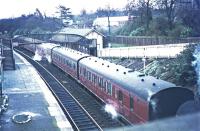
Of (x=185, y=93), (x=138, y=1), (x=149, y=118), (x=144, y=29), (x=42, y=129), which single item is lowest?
(x=42, y=129)

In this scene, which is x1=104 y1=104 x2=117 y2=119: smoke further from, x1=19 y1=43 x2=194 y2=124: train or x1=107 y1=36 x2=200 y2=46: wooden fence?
x1=107 y1=36 x2=200 y2=46: wooden fence

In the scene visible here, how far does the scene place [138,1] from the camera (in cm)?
6219

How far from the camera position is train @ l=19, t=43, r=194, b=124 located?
14.5 m

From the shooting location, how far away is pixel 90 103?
24.3m

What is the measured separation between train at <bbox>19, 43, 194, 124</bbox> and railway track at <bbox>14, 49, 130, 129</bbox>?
65cm

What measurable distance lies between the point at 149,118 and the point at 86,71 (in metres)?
12.7

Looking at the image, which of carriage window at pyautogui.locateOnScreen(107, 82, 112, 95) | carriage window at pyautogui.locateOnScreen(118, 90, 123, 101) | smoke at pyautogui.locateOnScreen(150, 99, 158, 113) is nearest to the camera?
smoke at pyautogui.locateOnScreen(150, 99, 158, 113)

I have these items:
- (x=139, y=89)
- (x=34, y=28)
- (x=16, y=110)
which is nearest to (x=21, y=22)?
(x=34, y=28)

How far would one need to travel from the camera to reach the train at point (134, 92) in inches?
570

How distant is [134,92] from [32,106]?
362 inches

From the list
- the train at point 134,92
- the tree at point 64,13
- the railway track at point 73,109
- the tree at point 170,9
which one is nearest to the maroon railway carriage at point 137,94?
the train at point 134,92

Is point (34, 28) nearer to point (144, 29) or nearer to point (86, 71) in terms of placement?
point (144, 29)

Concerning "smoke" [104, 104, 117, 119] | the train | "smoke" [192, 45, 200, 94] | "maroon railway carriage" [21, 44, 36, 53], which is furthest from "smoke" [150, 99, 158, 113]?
"maroon railway carriage" [21, 44, 36, 53]

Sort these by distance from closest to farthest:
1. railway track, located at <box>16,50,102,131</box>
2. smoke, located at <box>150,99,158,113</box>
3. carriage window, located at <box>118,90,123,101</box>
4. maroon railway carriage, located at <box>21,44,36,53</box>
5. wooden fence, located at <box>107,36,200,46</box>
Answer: smoke, located at <box>150,99,158,113</box> → carriage window, located at <box>118,90,123,101</box> → railway track, located at <box>16,50,102,131</box> → wooden fence, located at <box>107,36,200,46</box> → maroon railway carriage, located at <box>21,44,36,53</box>
